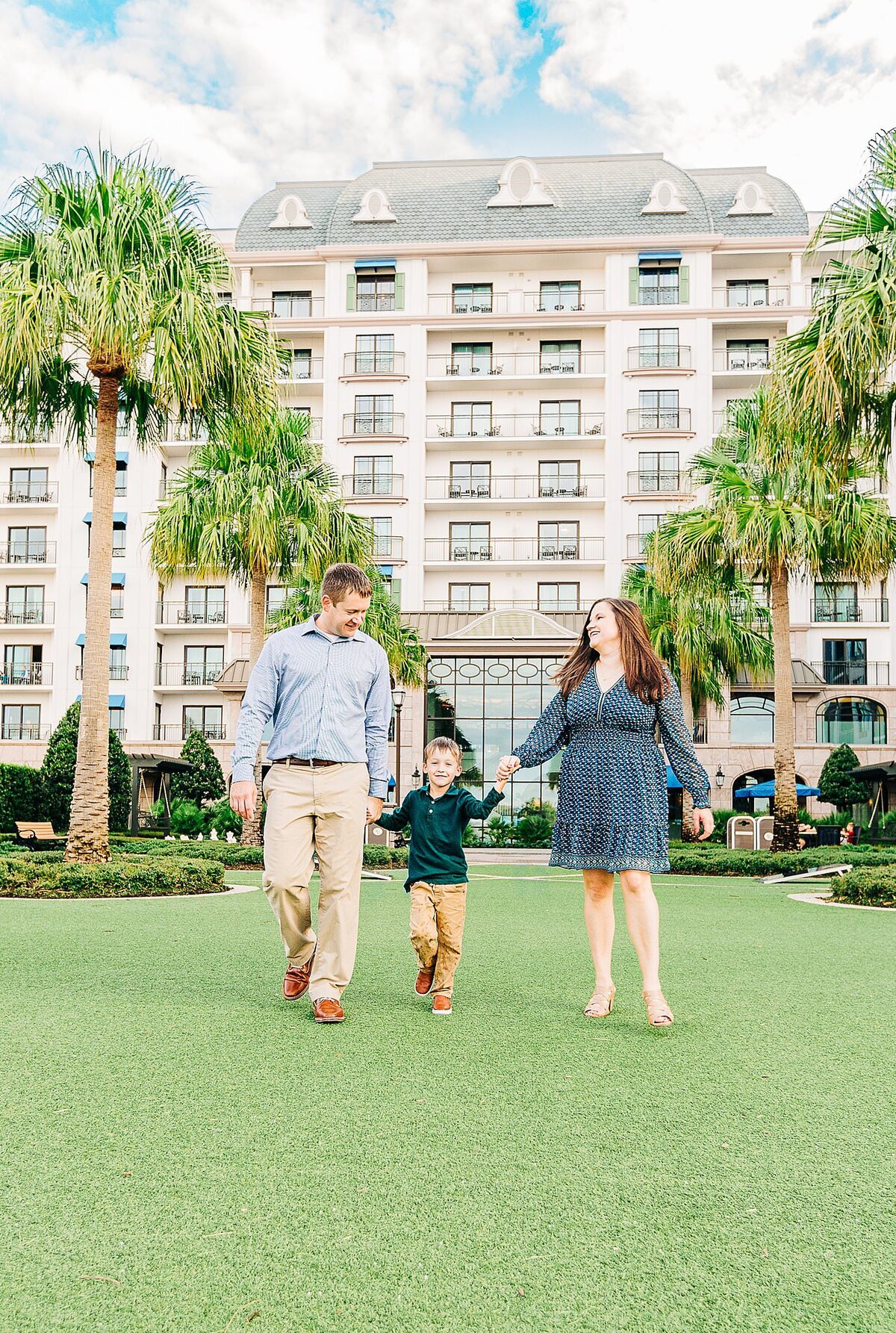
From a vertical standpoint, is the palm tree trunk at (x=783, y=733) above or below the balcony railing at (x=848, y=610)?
below

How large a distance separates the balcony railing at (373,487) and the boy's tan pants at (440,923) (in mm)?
34698

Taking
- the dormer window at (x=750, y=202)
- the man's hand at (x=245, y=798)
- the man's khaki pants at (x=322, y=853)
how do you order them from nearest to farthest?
the man's hand at (x=245, y=798) < the man's khaki pants at (x=322, y=853) < the dormer window at (x=750, y=202)

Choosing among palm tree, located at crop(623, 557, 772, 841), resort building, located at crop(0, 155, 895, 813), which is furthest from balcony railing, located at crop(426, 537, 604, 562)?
palm tree, located at crop(623, 557, 772, 841)


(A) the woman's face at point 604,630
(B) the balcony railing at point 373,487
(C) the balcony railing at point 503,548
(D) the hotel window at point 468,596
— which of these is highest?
(B) the balcony railing at point 373,487

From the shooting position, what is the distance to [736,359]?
4062 centimetres

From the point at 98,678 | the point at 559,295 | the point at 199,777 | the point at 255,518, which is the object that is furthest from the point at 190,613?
the point at 98,678

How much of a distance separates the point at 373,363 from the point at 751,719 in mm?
18212

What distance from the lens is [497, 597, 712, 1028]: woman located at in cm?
493

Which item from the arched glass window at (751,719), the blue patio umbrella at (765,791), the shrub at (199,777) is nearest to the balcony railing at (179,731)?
the shrub at (199,777)

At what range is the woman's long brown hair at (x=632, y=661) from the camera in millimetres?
5070

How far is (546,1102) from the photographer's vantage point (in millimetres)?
3719

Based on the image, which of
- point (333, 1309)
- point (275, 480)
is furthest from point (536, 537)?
point (333, 1309)

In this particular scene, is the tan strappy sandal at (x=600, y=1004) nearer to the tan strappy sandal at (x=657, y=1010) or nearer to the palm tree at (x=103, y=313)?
the tan strappy sandal at (x=657, y=1010)

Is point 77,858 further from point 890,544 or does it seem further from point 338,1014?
point 890,544
